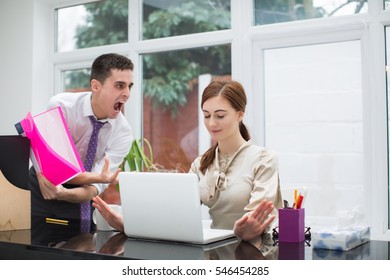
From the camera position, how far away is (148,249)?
1252 millimetres

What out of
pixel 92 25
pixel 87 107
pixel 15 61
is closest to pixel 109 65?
pixel 87 107

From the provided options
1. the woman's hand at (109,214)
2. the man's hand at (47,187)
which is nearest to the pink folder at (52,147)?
the man's hand at (47,187)

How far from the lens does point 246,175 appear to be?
1905mm

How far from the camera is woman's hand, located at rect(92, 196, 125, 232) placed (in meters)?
1.57

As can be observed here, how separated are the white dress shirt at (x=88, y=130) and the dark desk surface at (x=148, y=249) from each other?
1236mm

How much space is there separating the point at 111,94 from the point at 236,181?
1151mm

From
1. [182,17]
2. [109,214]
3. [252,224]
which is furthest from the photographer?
[182,17]

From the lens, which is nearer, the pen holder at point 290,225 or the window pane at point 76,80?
the pen holder at point 290,225

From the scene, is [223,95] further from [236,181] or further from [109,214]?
[109,214]

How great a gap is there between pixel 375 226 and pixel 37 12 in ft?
10.2

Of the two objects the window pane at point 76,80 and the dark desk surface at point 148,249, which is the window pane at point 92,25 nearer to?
the window pane at point 76,80

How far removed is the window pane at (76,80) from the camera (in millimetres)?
4184

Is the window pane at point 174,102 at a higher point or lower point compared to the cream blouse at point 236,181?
higher

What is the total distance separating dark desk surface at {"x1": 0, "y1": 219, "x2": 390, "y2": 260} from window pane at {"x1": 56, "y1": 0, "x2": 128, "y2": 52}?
276 cm
